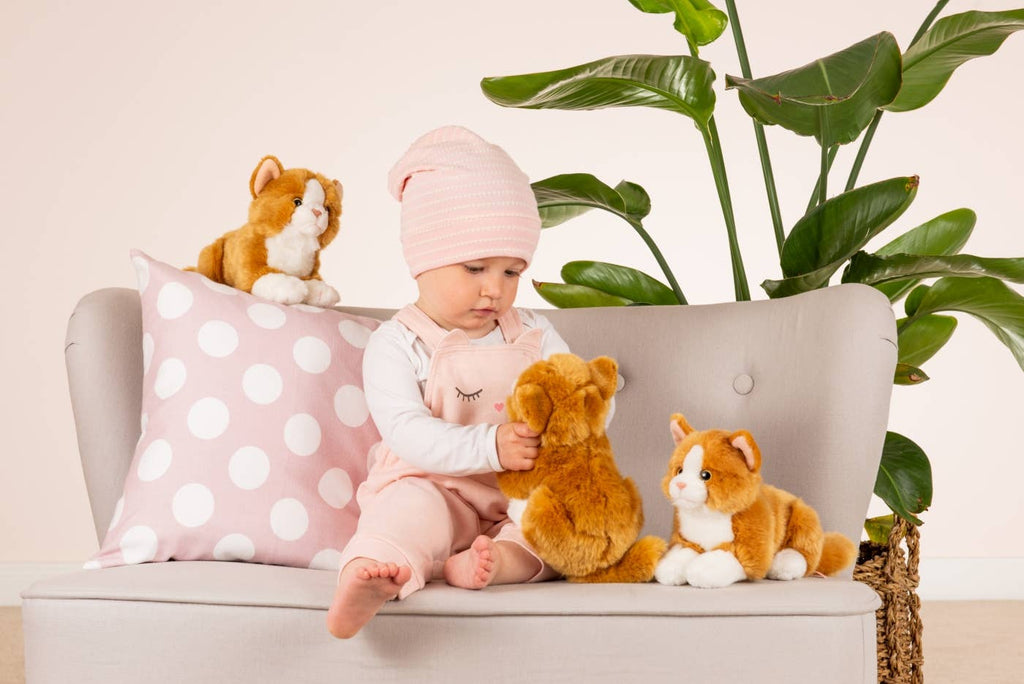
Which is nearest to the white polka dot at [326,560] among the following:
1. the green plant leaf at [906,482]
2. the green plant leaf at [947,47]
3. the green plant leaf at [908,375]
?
the green plant leaf at [906,482]

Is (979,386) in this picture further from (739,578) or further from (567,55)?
(739,578)

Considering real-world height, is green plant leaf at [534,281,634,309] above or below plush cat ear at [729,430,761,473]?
above

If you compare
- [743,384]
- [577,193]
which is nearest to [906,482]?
[743,384]

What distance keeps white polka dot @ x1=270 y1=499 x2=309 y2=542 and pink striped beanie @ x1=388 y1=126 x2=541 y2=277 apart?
0.37m

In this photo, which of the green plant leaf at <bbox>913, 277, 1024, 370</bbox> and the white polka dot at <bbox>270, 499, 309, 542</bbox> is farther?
the green plant leaf at <bbox>913, 277, 1024, 370</bbox>

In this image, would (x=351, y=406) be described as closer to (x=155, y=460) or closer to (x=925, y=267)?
(x=155, y=460)

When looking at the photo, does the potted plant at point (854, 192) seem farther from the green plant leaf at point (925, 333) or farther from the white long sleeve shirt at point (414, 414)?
the white long sleeve shirt at point (414, 414)

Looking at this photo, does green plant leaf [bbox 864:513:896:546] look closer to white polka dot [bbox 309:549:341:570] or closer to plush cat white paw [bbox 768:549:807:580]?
plush cat white paw [bbox 768:549:807:580]

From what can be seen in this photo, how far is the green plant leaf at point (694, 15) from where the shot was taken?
1969 millimetres

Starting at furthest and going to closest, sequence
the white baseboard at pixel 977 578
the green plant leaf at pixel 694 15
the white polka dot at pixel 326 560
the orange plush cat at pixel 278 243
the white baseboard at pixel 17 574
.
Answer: the white baseboard at pixel 977 578 < the white baseboard at pixel 17 574 < the green plant leaf at pixel 694 15 < the orange plush cat at pixel 278 243 < the white polka dot at pixel 326 560

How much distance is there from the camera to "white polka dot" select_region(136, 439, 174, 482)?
4.47 feet

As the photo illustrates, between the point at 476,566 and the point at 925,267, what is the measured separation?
1002mm

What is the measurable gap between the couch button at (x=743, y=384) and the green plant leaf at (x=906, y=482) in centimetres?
39

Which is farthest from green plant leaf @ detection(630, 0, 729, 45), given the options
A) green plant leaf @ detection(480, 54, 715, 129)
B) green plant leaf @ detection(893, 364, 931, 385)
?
green plant leaf @ detection(893, 364, 931, 385)
